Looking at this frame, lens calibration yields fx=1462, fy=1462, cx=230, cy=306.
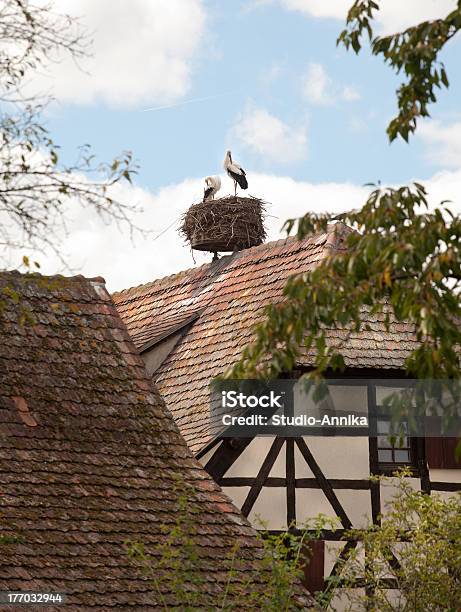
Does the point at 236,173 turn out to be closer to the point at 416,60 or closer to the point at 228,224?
the point at 228,224

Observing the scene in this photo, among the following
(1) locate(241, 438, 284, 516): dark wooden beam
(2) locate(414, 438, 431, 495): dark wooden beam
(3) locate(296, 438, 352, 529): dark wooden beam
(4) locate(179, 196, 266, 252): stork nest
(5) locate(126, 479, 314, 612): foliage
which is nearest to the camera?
(5) locate(126, 479, 314, 612): foliage

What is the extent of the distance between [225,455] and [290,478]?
760mm

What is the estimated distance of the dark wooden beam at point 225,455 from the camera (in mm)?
15992

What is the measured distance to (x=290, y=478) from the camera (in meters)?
16.0

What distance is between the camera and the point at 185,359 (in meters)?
18.8

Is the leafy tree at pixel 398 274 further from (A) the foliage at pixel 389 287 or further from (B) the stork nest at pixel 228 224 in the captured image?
(B) the stork nest at pixel 228 224

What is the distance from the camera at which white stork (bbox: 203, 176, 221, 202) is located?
22141mm

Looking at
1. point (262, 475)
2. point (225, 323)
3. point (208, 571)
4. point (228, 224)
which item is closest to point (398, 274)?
point (208, 571)

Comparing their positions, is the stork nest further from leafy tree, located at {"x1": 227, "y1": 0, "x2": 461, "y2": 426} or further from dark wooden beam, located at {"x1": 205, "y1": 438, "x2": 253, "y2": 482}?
leafy tree, located at {"x1": 227, "y1": 0, "x2": 461, "y2": 426}

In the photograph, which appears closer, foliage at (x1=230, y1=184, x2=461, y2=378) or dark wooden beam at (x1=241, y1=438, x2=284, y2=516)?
foliage at (x1=230, y1=184, x2=461, y2=378)

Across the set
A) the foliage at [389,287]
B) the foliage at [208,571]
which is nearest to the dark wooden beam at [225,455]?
the foliage at [208,571]

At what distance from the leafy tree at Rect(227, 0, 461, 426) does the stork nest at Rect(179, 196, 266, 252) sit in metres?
13.0

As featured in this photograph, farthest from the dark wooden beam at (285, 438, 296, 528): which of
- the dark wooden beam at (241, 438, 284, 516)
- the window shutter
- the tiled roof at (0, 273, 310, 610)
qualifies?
the tiled roof at (0, 273, 310, 610)

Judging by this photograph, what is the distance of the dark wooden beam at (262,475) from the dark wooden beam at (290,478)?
0.10 metres
